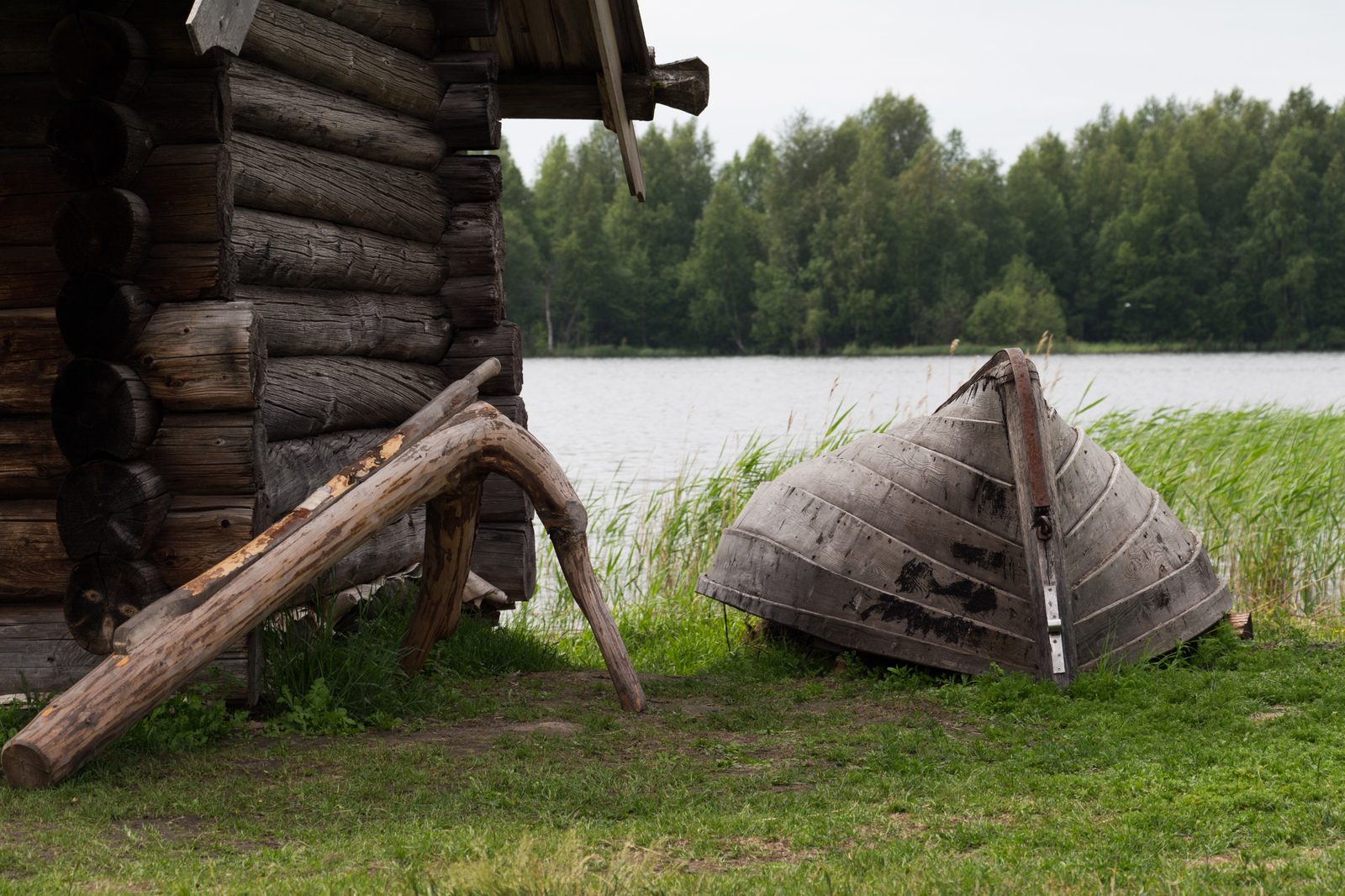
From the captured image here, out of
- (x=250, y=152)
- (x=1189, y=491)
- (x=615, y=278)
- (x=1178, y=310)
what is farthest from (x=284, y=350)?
(x=1178, y=310)

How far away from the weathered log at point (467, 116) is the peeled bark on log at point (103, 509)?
3.15 metres

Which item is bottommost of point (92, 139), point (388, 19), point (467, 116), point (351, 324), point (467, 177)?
point (351, 324)

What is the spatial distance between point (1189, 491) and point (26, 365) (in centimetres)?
880

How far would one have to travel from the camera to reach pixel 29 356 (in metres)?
4.59

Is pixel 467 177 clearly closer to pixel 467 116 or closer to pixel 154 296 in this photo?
pixel 467 116

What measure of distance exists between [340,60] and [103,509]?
2686mm

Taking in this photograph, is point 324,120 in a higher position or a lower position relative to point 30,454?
higher

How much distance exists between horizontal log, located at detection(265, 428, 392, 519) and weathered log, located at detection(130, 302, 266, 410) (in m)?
0.37

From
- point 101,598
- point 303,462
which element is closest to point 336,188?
point 303,462

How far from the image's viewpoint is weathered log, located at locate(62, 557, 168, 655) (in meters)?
4.43

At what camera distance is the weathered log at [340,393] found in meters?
5.34

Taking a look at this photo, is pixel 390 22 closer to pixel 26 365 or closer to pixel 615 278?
pixel 26 365

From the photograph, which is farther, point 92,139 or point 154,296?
point 154,296

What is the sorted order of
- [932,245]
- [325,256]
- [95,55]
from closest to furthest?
[95,55]
[325,256]
[932,245]
